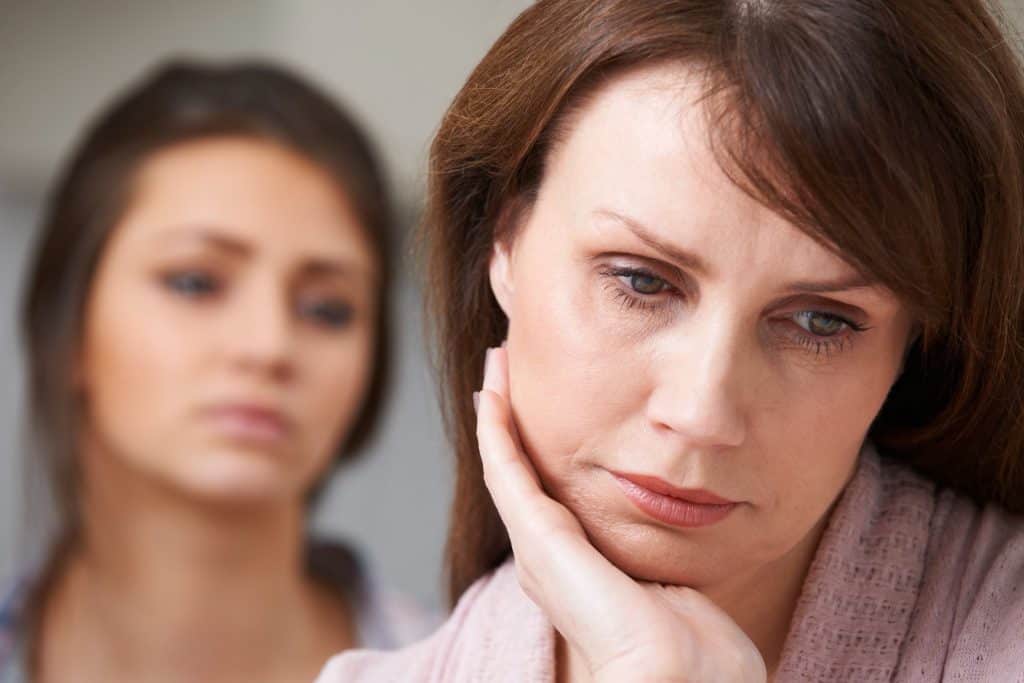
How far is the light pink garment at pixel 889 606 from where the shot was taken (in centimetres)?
103

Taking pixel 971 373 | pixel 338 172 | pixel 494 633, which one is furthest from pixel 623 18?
pixel 338 172

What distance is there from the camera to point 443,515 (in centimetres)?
249

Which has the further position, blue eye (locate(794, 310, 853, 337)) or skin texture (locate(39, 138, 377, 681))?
skin texture (locate(39, 138, 377, 681))

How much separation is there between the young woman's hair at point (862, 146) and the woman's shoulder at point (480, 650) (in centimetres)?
23

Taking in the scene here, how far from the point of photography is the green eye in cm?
92

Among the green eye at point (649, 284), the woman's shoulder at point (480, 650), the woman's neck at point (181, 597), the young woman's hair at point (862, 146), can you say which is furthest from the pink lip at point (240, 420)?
the green eye at point (649, 284)

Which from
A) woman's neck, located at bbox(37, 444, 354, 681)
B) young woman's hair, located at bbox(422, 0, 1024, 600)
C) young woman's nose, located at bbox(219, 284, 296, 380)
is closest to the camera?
young woman's hair, located at bbox(422, 0, 1024, 600)

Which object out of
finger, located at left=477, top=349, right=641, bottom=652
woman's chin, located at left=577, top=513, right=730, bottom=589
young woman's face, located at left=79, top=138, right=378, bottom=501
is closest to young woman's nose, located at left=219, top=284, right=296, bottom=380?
young woman's face, located at left=79, top=138, right=378, bottom=501

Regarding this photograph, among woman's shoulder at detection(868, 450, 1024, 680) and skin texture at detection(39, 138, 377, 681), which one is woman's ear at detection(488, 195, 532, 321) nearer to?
woman's shoulder at detection(868, 450, 1024, 680)

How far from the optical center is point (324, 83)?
7.69 ft

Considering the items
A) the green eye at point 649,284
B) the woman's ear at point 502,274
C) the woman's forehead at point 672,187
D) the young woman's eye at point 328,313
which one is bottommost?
the young woman's eye at point 328,313

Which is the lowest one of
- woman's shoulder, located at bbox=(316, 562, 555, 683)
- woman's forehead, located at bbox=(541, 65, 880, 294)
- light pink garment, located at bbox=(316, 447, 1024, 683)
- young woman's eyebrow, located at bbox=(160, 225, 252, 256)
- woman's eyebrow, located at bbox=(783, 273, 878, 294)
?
woman's shoulder, located at bbox=(316, 562, 555, 683)

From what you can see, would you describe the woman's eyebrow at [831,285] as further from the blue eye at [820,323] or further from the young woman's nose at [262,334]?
the young woman's nose at [262,334]

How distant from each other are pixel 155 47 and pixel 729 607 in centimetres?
178
